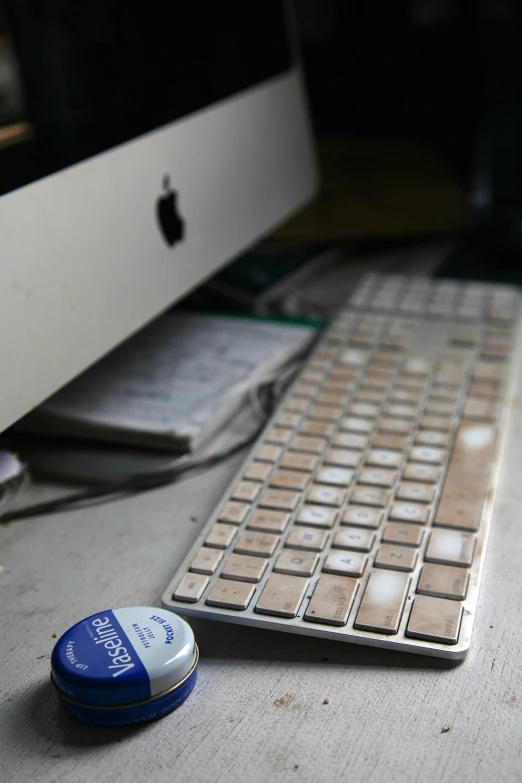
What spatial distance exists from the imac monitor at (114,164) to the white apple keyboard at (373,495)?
0.14m

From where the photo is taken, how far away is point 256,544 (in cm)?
48

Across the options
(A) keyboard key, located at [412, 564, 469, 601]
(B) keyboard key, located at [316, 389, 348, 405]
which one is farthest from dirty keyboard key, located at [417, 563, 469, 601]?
(B) keyboard key, located at [316, 389, 348, 405]

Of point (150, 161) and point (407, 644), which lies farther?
point (150, 161)

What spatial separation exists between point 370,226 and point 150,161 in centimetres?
50

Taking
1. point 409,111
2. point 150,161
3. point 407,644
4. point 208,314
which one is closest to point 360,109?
point 409,111

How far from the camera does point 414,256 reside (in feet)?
3.41

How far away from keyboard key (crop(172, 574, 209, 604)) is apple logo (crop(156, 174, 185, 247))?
1.00 ft

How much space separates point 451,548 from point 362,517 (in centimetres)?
6

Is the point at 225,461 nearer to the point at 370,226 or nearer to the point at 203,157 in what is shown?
the point at 203,157

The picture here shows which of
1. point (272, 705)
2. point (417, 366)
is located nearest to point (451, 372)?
point (417, 366)

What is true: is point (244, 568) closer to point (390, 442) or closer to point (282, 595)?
point (282, 595)

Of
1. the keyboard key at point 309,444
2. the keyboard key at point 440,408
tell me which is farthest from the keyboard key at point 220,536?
the keyboard key at point 440,408

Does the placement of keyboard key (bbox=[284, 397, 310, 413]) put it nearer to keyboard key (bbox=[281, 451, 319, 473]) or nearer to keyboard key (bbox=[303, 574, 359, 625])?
keyboard key (bbox=[281, 451, 319, 473])

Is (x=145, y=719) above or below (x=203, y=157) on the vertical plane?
below
